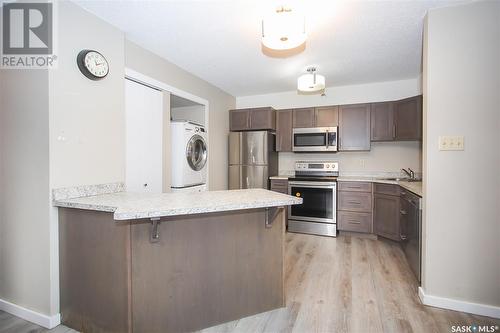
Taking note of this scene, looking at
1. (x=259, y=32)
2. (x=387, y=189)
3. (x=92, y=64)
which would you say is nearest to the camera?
(x=92, y=64)

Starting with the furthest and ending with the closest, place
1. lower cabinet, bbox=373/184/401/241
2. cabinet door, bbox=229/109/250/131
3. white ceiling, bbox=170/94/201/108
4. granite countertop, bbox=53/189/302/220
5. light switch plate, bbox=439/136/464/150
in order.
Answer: cabinet door, bbox=229/109/250/131 → white ceiling, bbox=170/94/201/108 → lower cabinet, bbox=373/184/401/241 → light switch plate, bbox=439/136/464/150 → granite countertop, bbox=53/189/302/220

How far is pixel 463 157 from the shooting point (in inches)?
74.6

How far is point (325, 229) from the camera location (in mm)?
3857

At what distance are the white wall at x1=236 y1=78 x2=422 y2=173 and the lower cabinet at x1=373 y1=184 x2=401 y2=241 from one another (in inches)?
26.1

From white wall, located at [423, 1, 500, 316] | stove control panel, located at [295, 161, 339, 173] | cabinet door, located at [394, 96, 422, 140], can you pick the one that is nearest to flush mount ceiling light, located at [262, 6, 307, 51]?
white wall, located at [423, 1, 500, 316]

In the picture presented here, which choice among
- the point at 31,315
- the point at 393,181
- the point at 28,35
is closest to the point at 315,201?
the point at 393,181

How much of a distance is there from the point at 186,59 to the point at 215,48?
0.49 metres

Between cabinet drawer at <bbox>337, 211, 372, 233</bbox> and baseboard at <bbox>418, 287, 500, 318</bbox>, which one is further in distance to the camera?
cabinet drawer at <bbox>337, 211, 372, 233</bbox>

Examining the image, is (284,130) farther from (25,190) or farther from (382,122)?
(25,190)

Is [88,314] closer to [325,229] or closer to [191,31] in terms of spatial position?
[191,31]

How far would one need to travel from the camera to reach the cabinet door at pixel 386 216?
3.31 metres

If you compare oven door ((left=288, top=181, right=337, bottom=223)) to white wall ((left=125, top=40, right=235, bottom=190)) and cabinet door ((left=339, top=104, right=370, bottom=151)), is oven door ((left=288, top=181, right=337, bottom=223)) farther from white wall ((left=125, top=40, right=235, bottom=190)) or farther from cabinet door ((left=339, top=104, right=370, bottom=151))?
white wall ((left=125, top=40, right=235, bottom=190))

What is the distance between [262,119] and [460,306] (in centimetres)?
338

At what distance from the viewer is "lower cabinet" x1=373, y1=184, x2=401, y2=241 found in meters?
3.31
